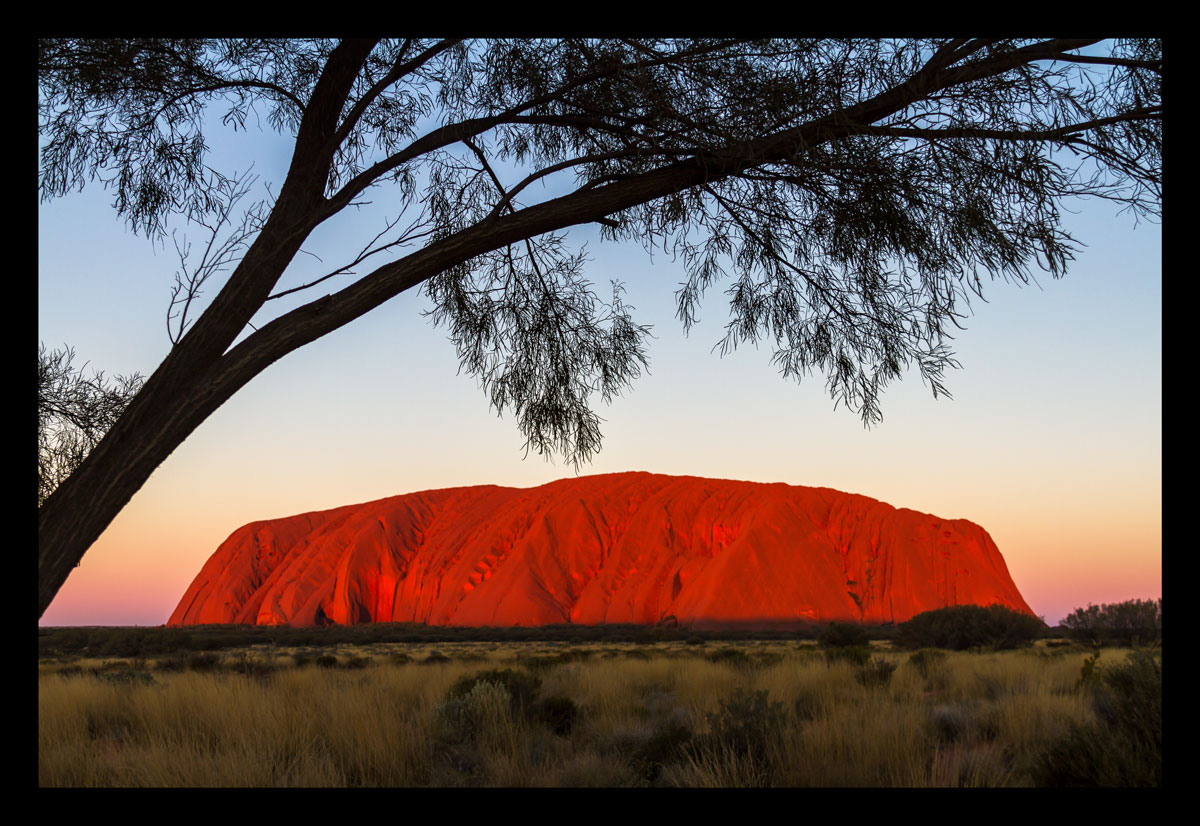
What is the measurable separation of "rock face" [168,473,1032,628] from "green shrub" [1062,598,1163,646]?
23.5m

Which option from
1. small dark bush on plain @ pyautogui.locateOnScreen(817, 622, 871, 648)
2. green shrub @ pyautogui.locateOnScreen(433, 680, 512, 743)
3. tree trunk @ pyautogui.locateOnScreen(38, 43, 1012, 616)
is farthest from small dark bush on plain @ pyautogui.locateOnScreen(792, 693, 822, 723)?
small dark bush on plain @ pyautogui.locateOnScreen(817, 622, 871, 648)

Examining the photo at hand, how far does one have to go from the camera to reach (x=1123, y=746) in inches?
143

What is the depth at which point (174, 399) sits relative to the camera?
3.08 meters

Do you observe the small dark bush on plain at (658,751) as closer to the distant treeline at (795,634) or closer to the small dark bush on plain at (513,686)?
the small dark bush on plain at (513,686)

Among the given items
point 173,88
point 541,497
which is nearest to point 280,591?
point 541,497

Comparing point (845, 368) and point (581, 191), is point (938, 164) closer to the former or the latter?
point (845, 368)

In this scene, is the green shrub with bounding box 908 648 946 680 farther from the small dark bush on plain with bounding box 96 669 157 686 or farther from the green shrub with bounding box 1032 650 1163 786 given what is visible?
the small dark bush on plain with bounding box 96 669 157 686

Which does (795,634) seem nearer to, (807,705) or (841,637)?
(841,637)

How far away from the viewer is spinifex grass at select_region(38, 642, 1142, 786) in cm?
428

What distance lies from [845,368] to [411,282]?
2902mm

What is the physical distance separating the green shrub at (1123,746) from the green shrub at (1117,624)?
19.7 m

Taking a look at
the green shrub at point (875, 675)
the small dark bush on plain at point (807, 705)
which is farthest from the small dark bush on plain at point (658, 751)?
the green shrub at point (875, 675)
